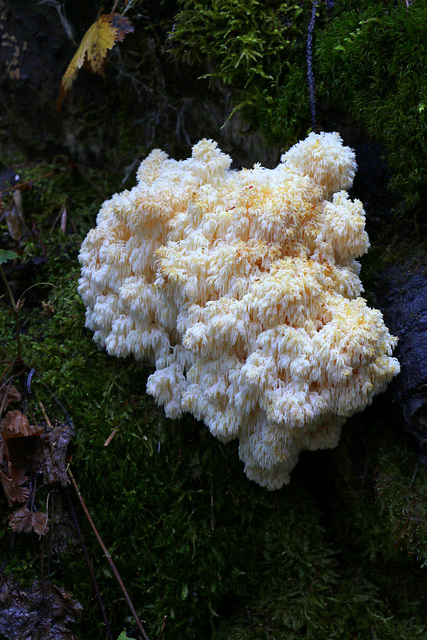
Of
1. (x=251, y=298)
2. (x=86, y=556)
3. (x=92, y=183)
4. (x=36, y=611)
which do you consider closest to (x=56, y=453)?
(x=86, y=556)

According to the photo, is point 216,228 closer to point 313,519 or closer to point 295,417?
point 295,417

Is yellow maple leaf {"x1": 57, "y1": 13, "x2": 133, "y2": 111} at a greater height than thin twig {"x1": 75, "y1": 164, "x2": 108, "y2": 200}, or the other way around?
yellow maple leaf {"x1": 57, "y1": 13, "x2": 133, "y2": 111}

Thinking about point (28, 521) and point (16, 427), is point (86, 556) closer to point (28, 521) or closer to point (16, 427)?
point (28, 521)

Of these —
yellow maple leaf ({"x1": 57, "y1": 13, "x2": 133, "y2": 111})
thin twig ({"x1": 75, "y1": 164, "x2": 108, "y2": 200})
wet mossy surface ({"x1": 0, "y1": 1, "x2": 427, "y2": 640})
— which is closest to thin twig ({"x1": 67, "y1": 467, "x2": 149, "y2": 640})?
wet mossy surface ({"x1": 0, "y1": 1, "x2": 427, "y2": 640})

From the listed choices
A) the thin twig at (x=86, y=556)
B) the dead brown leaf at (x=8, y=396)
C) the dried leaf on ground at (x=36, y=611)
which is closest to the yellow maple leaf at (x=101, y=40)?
the dead brown leaf at (x=8, y=396)

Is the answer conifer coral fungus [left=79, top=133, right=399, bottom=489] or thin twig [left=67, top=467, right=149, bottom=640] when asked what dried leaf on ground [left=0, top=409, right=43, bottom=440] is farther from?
conifer coral fungus [left=79, top=133, right=399, bottom=489]

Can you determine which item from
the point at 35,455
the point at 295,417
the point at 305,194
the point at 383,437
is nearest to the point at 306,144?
the point at 305,194
